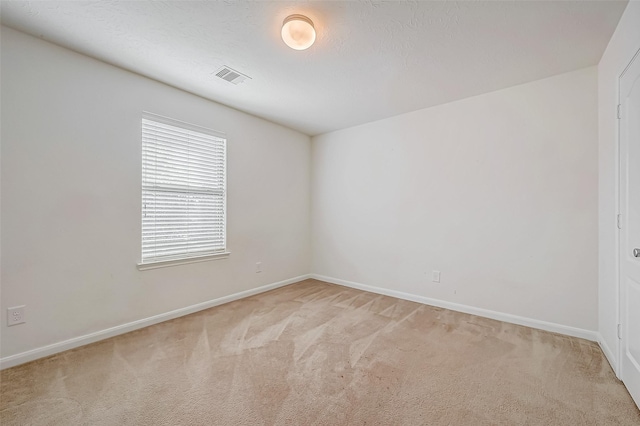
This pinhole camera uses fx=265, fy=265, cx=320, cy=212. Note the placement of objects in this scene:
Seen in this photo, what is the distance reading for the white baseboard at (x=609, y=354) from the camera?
75.2 inches

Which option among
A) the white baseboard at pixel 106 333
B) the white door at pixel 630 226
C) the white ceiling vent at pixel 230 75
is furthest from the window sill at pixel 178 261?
the white door at pixel 630 226

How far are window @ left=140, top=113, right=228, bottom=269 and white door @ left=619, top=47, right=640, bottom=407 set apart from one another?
365 cm

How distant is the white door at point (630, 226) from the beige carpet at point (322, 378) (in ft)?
0.74

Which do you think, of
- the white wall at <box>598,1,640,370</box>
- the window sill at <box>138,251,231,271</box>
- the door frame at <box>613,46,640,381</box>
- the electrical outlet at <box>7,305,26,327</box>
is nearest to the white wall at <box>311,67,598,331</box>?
the white wall at <box>598,1,640,370</box>

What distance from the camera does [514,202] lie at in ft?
9.29

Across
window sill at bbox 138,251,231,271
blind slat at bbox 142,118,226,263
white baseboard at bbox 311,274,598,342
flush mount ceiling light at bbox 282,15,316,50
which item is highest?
flush mount ceiling light at bbox 282,15,316,50

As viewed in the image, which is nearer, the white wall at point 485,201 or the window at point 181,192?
the white wall at point 485,201

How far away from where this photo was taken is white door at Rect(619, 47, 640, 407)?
1.63 meters

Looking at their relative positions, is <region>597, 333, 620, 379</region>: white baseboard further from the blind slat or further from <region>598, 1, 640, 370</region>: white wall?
the blind slat

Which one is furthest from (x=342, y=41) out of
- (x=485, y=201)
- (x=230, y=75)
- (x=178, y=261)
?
(x=178, y=261)

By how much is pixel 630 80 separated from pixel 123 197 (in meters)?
4.09

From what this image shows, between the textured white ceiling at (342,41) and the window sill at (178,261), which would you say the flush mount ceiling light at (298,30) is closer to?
the textured white ceiling at (342,41)

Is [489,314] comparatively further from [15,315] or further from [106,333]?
[15,315]

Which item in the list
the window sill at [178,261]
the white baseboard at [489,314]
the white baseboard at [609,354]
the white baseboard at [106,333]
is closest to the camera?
the white baseboard at [609,354]
